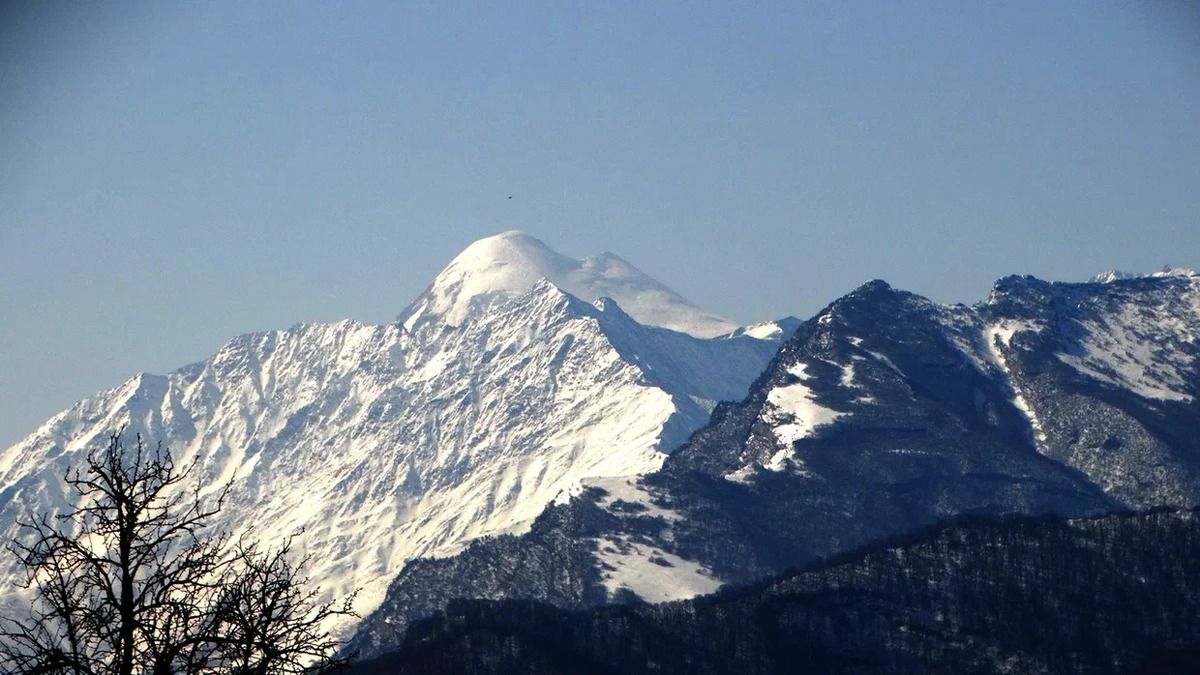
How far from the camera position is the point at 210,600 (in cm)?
5381

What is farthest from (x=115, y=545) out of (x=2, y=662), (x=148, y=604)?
(x=2, y=662)

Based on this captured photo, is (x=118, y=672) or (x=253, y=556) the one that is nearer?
(x=118, y=672)

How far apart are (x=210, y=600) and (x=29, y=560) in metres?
4.69

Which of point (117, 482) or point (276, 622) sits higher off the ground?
point (117, 482)

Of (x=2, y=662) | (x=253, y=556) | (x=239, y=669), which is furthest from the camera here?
(x=253, y=556)

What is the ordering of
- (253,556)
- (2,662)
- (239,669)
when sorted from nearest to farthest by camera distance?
(2,662), (239,669), (253,556)

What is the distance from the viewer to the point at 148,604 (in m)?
53.2

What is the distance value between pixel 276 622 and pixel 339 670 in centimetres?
193

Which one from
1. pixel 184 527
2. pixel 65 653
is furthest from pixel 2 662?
pixel 184 527

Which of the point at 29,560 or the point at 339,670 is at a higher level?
the point at 29,560

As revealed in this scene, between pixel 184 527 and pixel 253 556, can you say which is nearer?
pixel 184 527

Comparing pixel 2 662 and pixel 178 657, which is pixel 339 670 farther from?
pixel 2 662

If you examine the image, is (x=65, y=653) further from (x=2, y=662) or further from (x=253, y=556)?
(x=253, y=556)

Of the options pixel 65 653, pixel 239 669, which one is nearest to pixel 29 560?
pixel 65 653
